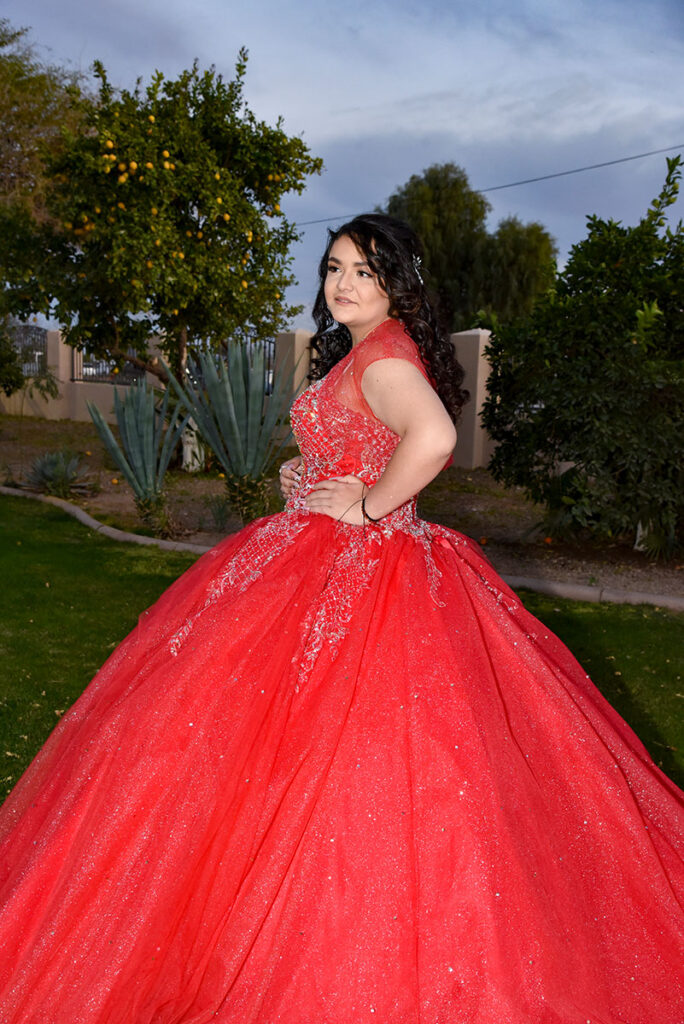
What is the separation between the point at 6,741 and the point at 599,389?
4753mm

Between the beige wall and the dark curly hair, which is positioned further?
the beige wall

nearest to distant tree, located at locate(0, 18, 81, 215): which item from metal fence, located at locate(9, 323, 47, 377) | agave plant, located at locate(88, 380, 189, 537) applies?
metal fence, located at locate(9, 323, 47, 377)

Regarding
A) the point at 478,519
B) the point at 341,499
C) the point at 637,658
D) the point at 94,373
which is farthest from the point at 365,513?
the point at 94,373

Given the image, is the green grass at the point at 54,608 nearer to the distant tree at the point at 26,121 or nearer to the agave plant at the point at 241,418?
the agave plant at the point at 241,418

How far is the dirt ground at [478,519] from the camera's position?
6.70m

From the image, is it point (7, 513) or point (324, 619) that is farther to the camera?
point (7, 513)

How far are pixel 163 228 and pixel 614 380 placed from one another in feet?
18.4

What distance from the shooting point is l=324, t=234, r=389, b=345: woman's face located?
2.43 metres

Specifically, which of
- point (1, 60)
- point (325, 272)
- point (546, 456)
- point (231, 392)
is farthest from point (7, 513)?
point (1, 60)

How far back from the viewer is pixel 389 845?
6.15 feet

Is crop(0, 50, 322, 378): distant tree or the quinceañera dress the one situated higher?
crop(0, 50, 322, 378): distant tree

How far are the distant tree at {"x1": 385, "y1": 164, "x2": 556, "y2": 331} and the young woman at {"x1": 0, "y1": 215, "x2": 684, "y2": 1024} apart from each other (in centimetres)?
2610

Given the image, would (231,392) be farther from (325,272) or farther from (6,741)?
(325,272)

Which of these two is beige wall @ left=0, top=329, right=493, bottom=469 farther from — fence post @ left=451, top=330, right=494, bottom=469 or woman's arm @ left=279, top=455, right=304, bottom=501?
woman's arm @ left=279, top=455, right=304, bottom=501
